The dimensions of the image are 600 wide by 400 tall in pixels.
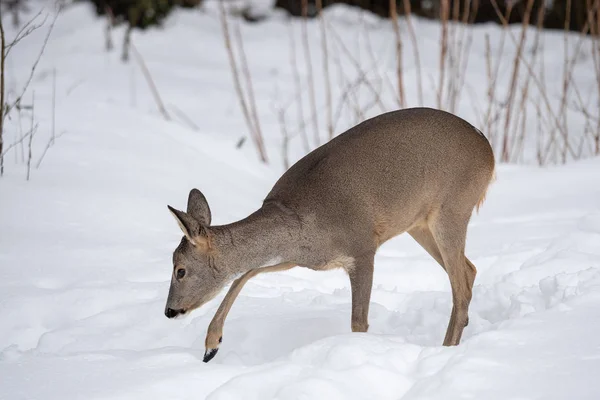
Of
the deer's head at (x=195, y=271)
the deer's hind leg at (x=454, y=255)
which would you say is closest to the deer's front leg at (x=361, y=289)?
the deer's hind leg at (x=454, y=255)

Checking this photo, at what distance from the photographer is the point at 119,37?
457 inches

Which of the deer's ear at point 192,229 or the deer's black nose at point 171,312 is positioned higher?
the deer's ear at point 192,229

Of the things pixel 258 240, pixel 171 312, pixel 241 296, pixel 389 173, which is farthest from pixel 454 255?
pixel 171 312

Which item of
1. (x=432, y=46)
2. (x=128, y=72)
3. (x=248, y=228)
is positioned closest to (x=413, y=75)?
(x=432, y=46)

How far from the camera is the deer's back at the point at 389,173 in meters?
4.17

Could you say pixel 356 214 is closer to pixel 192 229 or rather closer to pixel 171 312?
pixel 192 229

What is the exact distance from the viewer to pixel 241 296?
483 cm

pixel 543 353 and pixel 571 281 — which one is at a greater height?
pixel 543 353

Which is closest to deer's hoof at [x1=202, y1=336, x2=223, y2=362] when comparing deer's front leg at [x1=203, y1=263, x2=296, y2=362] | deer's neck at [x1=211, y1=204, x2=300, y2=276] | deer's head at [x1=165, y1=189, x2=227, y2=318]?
deer's front leg at [x1=203, y1=263, x2=296, y2=362]

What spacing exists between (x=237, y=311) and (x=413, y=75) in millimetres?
6267

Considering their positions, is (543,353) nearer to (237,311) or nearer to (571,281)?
(571,281)

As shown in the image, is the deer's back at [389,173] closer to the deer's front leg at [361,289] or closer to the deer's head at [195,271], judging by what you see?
the deer's front leg at [361,289]

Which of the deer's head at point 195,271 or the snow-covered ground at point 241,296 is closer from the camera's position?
the snow-covered ground at point 241,296

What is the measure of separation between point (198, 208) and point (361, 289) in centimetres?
78
